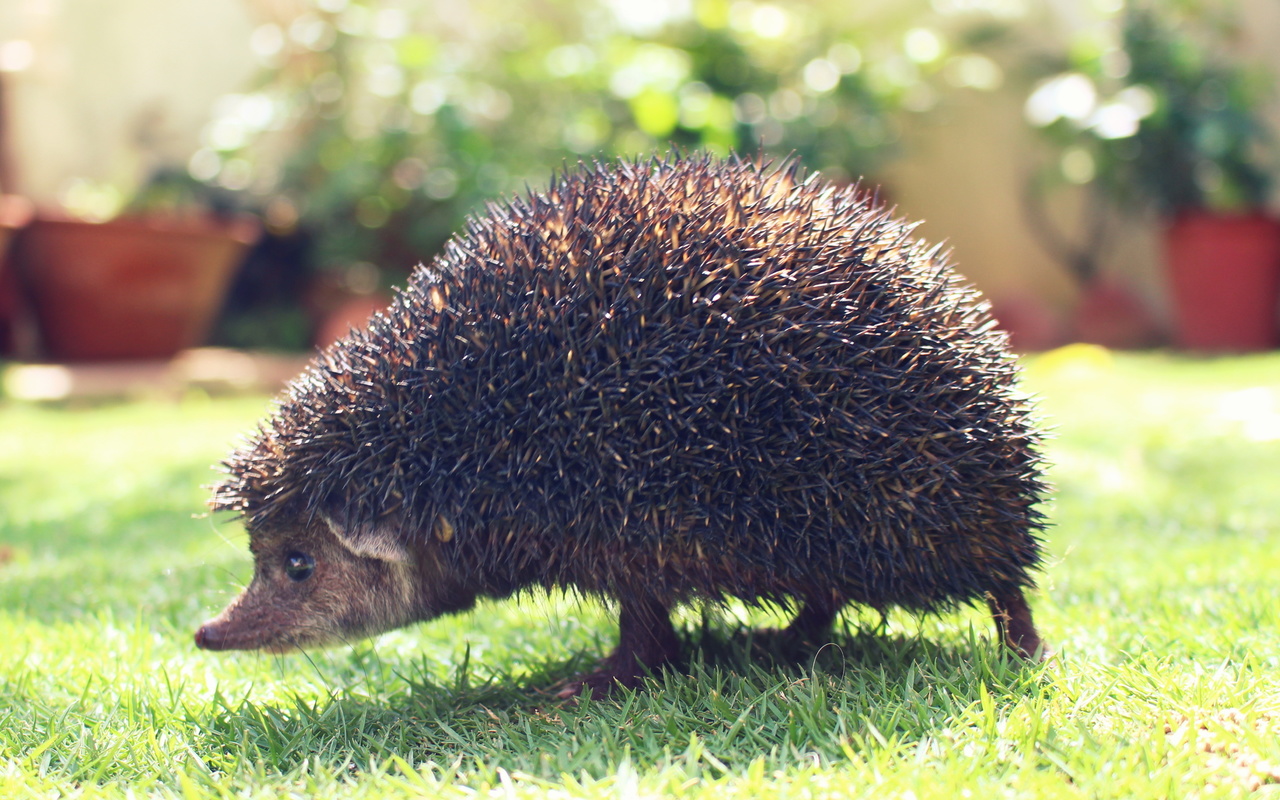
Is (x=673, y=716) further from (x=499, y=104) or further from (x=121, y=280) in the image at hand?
(x=499, y=104)

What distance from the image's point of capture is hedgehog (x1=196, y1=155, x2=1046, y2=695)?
7.88 feet

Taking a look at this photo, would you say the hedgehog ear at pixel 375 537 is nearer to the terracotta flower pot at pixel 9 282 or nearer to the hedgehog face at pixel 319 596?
the hedgehog face at pixel 319 596

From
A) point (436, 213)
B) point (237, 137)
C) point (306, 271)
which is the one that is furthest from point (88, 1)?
point (436, 213)

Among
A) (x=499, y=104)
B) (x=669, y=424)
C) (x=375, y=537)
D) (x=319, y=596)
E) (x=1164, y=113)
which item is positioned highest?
(x=499, y=104)

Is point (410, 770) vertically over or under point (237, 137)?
under

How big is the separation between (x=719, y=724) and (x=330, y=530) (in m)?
1.09

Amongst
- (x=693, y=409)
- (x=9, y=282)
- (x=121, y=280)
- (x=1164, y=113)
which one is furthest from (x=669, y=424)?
(x=1164, y=113)

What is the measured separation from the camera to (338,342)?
281cm

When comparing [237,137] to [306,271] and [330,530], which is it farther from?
[330,530]

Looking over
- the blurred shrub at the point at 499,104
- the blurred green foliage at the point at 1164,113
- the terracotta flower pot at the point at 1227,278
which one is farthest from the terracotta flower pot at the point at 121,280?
the terracotta flower pot at the point at 1227,278

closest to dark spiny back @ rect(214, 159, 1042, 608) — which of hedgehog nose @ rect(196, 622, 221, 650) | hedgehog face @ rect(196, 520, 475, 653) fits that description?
hedgehog face @ rect(196, 520, 475, 653)

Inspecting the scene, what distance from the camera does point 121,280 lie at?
391 inches

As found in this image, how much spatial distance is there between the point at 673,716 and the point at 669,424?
0.64 meters

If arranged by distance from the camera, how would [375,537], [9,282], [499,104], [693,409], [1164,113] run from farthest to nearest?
1. [499,104]
2. [1164,113]
3. [9,282]
4. [375,537]
5. [693,409]
